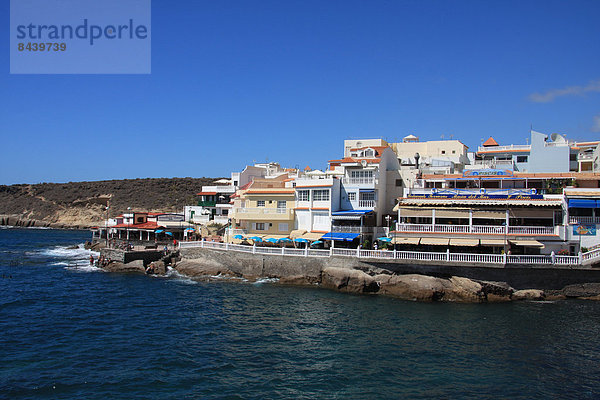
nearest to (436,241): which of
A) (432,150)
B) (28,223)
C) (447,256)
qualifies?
(447,256)

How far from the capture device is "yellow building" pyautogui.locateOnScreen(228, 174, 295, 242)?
46.8 m

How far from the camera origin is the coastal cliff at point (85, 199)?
144 meters

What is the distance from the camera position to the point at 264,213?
155 ft

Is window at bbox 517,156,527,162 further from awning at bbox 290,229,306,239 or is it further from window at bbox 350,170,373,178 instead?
awning at bbox 290,229,306,239

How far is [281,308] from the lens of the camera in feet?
101

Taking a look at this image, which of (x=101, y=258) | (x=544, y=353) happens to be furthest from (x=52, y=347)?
(x=101, y=258)

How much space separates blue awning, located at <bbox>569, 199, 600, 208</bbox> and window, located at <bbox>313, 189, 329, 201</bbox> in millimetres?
21958

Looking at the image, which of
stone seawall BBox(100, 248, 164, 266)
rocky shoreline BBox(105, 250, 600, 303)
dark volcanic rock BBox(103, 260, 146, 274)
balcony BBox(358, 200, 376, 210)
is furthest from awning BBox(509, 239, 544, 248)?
dark volcanic rock BBox(103, 260, 146, 274)

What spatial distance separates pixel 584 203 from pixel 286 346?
2944 centimetres

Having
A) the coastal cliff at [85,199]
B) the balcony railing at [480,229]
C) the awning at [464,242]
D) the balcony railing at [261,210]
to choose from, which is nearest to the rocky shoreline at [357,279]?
the awning at [464,242]

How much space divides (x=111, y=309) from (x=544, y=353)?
27.2 metres

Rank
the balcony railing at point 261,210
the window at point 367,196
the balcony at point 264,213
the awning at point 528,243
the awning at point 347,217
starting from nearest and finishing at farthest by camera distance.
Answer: the awning at point 528,243 → the awning at point 347,217 → the window at point 367,196 → the balcony at point 264,213 → the balcony railing at point 261,210

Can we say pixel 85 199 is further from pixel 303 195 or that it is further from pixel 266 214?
pixel 303 195

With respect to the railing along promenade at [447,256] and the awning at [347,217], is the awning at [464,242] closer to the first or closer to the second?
the railing along promenade at [447,256]
